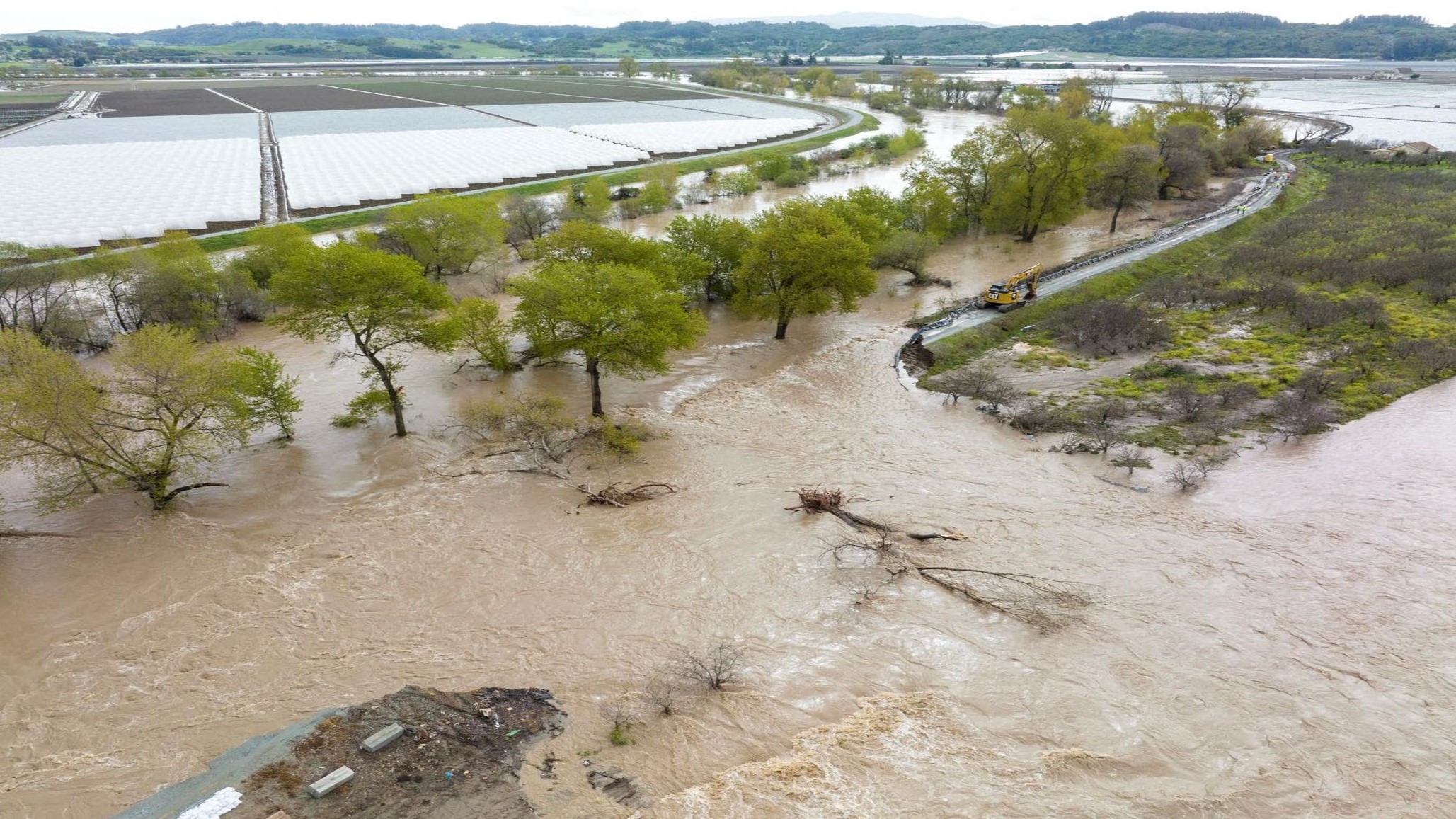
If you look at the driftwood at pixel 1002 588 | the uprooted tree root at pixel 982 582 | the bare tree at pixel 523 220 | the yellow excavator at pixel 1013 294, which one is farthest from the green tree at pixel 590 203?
the driftwood at pixel 1002 588

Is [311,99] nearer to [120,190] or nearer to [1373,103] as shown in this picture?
[120,190]

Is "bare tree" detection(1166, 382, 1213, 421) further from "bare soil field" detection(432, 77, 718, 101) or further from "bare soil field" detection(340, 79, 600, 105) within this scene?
"bare soil field" detection(432, 77, 718, 101)

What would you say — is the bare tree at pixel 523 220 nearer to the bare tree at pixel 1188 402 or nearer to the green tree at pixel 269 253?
the green tree at pixel 269 253

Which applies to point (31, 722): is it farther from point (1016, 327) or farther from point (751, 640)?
point (1016, 327)

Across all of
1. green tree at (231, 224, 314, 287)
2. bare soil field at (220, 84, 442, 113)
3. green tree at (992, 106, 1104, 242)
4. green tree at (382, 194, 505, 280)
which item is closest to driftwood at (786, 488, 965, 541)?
green tree at (382, 194, 505, 280)

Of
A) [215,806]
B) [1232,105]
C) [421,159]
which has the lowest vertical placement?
[215,806]

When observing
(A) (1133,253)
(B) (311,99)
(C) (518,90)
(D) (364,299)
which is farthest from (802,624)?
(C) (518,90)

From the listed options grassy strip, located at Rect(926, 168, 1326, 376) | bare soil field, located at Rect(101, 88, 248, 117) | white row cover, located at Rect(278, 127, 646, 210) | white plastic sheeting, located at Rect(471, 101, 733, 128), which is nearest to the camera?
grassy strip, located at Rect(926, 168, 1326, 376)
